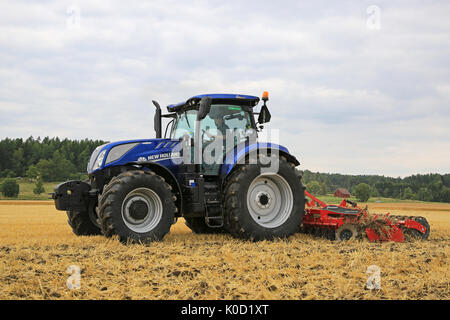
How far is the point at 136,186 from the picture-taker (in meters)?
7.73

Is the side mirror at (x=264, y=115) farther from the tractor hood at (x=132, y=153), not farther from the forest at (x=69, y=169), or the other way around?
the forest at (x=69, y=169)

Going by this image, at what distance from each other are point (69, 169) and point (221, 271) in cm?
6158

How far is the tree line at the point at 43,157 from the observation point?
63.4 meters

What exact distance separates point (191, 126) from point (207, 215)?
1.77m

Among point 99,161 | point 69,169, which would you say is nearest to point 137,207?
point 99,161

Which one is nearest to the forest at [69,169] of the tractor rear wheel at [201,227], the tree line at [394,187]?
the tree line at [394,187]

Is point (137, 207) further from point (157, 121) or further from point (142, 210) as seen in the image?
point (157, 121)

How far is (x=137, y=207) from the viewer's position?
7.81m

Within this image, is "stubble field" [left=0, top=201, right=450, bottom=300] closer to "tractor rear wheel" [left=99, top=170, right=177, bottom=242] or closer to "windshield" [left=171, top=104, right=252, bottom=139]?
"tractor rear wheel" [left=99, top=170, right=177, bottom=242]

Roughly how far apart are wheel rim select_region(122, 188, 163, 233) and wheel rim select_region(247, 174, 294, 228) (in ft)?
5.69

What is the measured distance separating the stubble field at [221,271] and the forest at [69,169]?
46.5m
